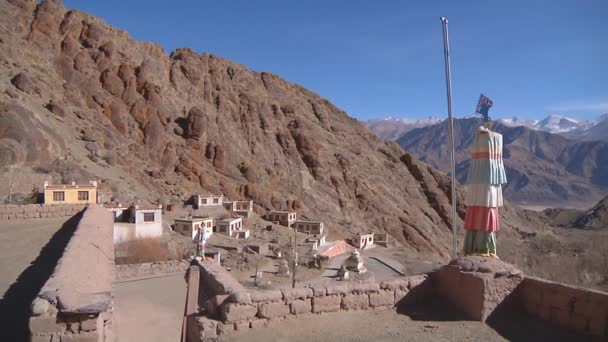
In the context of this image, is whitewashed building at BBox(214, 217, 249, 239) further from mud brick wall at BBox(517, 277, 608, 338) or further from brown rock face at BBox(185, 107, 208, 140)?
mud brick wall at BBox(517, 277, 608, 338)

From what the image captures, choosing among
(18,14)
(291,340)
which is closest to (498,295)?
(291,340)

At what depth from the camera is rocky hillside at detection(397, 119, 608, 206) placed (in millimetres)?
140500

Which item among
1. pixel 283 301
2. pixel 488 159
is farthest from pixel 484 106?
pixel 283 301

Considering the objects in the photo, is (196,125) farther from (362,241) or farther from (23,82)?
(362,241)

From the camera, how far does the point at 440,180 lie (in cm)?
7262

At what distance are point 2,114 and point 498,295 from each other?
119 ft

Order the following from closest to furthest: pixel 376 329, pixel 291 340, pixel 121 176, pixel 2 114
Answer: pixel 291 340
pixel 376 329
pixel 2 114
pixel 121 176

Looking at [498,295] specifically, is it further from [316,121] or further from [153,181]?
[316,121]

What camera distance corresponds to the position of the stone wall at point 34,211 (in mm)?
14680

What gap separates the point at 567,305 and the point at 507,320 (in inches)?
34.2

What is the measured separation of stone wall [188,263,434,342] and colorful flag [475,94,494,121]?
11.9ft

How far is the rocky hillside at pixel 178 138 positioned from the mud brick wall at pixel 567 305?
91.6ft

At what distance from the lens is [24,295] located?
762 centimetres

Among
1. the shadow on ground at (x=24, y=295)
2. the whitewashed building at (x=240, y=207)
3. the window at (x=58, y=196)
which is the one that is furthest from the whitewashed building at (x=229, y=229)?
the shadow on ground at (x=24, y=295)
